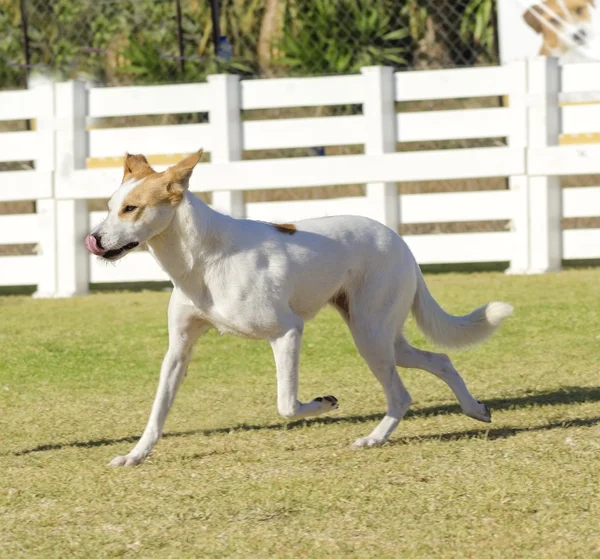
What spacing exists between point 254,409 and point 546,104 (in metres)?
5.47

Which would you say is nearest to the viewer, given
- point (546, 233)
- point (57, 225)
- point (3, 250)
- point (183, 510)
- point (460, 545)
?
point (460, 545)

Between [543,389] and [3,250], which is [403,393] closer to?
[543,389]

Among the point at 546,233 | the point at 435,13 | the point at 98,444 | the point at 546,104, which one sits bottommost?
the point at 98,444

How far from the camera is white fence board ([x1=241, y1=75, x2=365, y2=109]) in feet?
37.7

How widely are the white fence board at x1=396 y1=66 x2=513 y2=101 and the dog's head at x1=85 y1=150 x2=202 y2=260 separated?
6396 mm

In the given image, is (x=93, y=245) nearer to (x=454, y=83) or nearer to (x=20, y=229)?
(x=454, y=83)

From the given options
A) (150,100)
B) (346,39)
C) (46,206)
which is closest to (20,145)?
(46,206)

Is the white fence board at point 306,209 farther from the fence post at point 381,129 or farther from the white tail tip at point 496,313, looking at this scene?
the white tail tip at point 496,313

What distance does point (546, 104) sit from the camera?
11234 mm

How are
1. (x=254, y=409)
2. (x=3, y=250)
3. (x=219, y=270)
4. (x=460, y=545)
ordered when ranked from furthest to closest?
(x=3, y=250) → (x=254, y=409) → (x=219, y=270) → (x=460, y=545)

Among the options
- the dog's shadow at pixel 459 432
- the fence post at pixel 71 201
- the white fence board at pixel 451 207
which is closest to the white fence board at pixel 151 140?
the fence post at pixel 71 201

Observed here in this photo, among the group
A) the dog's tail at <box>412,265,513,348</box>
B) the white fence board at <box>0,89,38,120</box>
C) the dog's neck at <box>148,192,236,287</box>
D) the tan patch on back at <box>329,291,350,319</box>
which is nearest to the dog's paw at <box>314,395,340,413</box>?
the tan patch on back at <box>329,291,350,319</box>

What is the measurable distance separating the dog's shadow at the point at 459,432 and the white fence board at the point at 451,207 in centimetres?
457

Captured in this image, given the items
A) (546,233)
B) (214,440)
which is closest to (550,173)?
(546,233)
